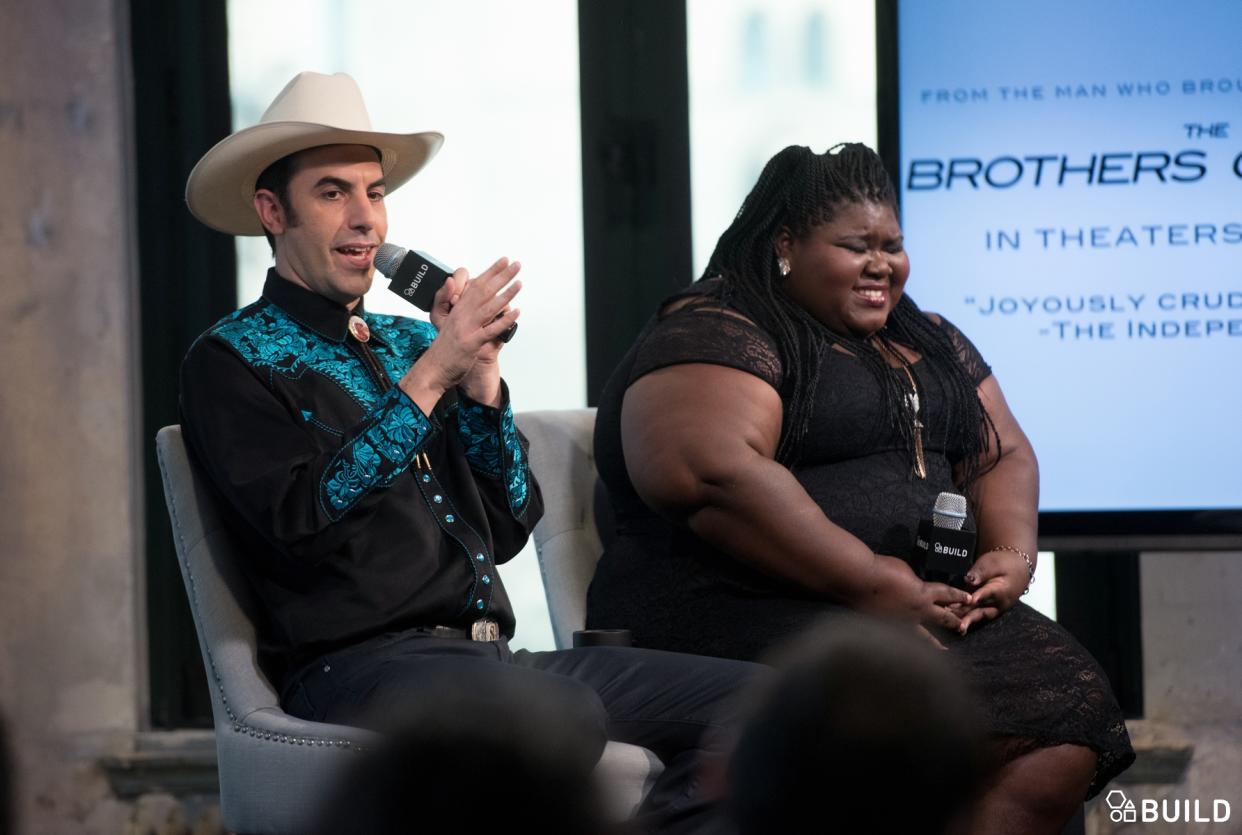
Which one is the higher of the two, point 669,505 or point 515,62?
point 515,62

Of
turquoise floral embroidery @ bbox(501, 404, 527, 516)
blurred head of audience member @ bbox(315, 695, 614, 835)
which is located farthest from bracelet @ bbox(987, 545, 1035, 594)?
blurred head of audience member @ bbox(315, 695, 614, 835)

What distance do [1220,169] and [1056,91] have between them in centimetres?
42

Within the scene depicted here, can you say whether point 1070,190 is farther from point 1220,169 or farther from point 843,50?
point 843,50

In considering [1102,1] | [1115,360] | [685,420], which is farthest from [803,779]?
[1102,1]

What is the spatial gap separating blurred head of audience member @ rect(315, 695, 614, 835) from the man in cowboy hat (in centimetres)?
130

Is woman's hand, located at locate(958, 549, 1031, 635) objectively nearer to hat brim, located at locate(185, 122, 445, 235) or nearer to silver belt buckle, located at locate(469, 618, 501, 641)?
silver belt buckle, located at locate(469, 618, 501, 641)

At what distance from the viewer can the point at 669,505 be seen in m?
2.83

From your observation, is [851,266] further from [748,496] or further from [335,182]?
[335,182]

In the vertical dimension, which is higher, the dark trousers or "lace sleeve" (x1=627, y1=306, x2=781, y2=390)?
"lace sleeve" (x1=627, y1=306, x2=781, y2=390)

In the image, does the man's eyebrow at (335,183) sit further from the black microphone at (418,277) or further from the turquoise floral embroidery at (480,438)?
the turquoise floral embroidery at (480,438)

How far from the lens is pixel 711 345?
2.88 meters

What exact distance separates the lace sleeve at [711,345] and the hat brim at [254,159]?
1.96ft

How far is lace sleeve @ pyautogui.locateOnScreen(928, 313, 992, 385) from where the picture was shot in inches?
126

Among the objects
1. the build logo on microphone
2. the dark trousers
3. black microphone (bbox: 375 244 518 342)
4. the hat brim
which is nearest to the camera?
the dark trousers
